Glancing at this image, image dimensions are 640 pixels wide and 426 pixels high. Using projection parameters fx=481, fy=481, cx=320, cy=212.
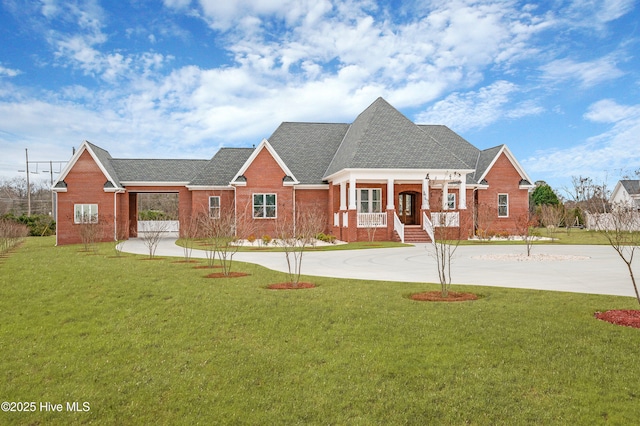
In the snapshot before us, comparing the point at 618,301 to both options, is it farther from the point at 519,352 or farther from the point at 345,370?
the point at 345,370

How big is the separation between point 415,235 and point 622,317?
21.1 m

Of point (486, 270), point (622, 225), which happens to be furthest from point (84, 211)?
point (622, 225)

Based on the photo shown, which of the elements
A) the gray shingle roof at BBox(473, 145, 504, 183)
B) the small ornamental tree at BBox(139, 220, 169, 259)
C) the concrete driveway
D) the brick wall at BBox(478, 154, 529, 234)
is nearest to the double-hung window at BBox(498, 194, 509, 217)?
the brick wall at BBox(478, 154, 529, 234)

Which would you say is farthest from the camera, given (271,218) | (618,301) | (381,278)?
(271,218)

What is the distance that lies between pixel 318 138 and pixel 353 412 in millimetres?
33150

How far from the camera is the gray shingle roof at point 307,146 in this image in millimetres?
34875

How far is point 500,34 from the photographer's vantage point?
20844 mm

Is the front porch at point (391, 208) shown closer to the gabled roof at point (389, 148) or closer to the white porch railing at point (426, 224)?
the white porch railing at point (426, 224)

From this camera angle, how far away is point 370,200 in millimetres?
32812

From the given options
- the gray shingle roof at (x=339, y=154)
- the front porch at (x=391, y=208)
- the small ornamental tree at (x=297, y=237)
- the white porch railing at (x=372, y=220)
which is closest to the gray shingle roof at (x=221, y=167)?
the gray shingle roof at (x=339, y=154)

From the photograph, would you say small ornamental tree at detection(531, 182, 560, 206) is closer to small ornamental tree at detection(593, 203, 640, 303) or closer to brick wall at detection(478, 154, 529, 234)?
brick wall at detection(478, 154, 529, 234)

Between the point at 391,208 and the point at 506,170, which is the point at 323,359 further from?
the point at 506,170

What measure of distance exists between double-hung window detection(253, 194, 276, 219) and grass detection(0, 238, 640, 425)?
70.6 ft

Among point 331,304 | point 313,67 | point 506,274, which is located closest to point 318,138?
point 313,67
